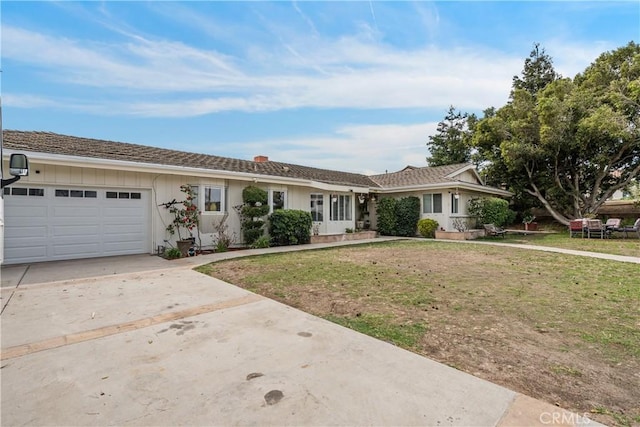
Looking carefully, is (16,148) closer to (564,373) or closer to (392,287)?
(392,287)

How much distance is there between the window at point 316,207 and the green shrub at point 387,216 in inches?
169

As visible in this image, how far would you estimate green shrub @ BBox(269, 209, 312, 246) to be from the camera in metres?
13.3

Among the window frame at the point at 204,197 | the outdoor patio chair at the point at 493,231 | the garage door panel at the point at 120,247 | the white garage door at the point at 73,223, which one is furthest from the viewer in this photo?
the outdoor patio chair at the point at 493,231

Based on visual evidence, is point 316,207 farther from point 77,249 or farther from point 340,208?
point 77,249

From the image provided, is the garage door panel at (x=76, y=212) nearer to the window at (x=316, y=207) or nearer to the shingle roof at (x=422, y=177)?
the window at (x=316, y=207)

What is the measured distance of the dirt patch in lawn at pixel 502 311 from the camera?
2896mm

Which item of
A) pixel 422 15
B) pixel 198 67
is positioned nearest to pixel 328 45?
pixel 422 15

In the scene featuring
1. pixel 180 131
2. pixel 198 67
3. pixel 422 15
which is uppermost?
pixel 422 15

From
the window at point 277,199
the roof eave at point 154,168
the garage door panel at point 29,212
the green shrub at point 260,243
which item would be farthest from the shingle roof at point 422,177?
the garage door panel at point 29,212

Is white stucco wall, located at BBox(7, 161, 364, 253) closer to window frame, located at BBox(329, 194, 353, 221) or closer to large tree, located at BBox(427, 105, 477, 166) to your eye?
window frame, located at BBox(329, 194, 353, 221)

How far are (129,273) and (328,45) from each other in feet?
34.7

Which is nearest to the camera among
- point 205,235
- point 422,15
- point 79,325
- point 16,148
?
point 79,325

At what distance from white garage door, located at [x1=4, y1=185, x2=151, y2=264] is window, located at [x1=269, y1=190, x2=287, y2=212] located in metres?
4.91

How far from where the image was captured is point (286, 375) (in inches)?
114
